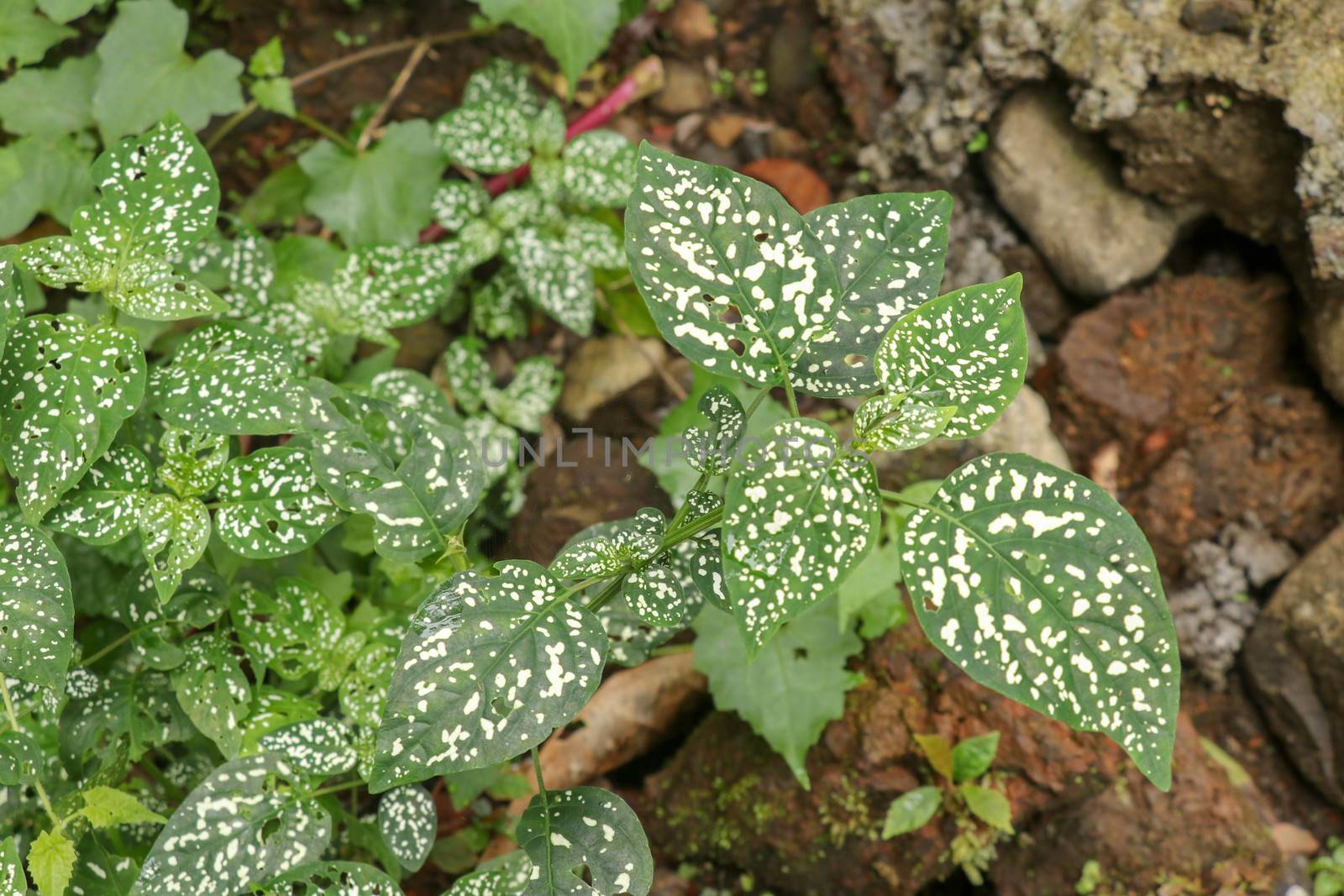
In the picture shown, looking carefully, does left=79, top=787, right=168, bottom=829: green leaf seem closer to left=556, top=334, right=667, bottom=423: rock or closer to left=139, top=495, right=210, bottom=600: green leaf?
left=139, top=495, right=210, bottom=600: green leaf

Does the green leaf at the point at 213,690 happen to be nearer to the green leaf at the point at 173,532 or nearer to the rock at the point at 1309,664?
the green leaf at the point at 173,532

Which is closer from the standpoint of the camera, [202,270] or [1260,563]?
[202,270]

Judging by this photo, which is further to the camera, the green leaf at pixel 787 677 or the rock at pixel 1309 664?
the rock at pixel 1309 664

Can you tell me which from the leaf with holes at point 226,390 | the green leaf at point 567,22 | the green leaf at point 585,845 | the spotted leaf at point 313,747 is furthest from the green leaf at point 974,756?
the green leaf at point 567,22

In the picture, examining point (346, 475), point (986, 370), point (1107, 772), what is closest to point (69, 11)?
point (346, 475)

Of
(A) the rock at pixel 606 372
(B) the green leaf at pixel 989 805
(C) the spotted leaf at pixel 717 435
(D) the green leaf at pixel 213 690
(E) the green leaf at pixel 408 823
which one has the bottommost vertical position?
(B) the green leaf at pixel 989 805

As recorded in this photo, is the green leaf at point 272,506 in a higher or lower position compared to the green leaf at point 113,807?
higher

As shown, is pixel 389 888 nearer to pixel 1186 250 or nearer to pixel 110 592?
pixel 110 592

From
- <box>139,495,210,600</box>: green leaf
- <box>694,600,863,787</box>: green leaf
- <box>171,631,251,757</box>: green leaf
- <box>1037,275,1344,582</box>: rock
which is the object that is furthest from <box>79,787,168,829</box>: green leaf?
<box>1037,275,1344,582</box>: rock
